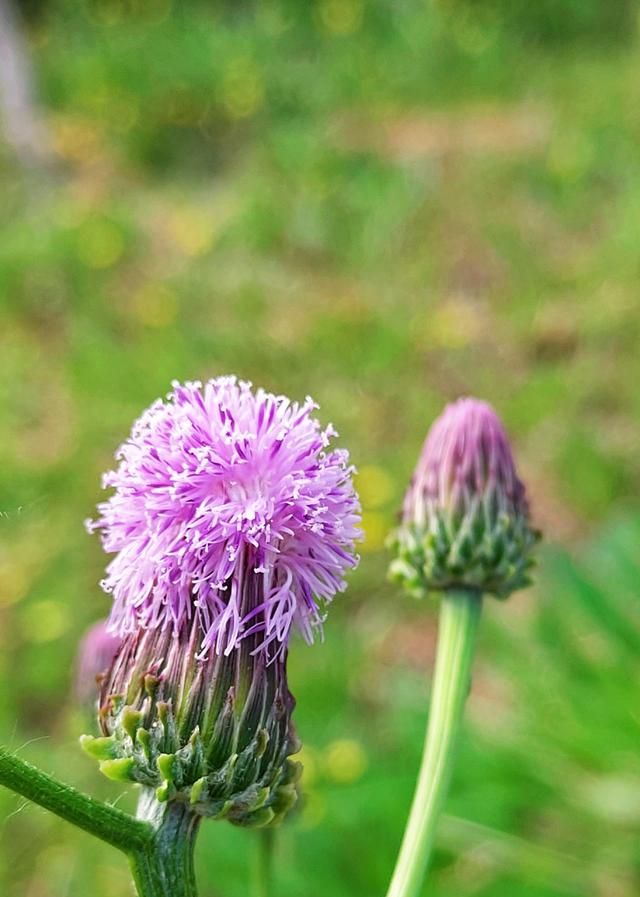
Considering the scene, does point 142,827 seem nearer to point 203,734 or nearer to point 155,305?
point 203,734

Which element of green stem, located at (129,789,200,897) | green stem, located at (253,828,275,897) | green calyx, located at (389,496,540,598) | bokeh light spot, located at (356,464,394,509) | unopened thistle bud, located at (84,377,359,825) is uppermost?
bokeh light spot, located at (356,464,394,509)

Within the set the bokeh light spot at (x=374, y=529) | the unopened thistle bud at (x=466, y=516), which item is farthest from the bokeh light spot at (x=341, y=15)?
the unopened thistle bud at (x=466, y=516)

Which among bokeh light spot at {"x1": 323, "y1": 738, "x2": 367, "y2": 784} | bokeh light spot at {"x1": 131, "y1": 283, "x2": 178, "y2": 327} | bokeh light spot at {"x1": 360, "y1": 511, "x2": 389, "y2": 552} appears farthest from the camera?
bokeh light spot at {"x1": 131, "y1": 283, "x2": 178, "y2": 327}

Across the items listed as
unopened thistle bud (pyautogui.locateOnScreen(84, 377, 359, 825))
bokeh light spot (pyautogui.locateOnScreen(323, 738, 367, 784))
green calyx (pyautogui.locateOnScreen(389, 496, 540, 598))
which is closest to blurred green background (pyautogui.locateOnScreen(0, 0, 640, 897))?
bokeh light spot (pyautogui.locateOnScreen(323, 738, 367, 784))

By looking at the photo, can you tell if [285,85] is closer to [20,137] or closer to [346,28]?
[346,28]

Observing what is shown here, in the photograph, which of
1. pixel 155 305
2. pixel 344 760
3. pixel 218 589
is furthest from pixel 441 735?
pixel 155 305

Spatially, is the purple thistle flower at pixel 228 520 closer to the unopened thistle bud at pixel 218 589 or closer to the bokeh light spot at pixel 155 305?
the unopened thistle bud at pixel 218 589

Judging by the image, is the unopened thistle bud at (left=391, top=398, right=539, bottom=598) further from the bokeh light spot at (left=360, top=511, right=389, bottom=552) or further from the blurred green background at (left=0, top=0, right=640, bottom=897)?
the bokeh light spot at (left=360, top=511, right=389, bottom=552)
